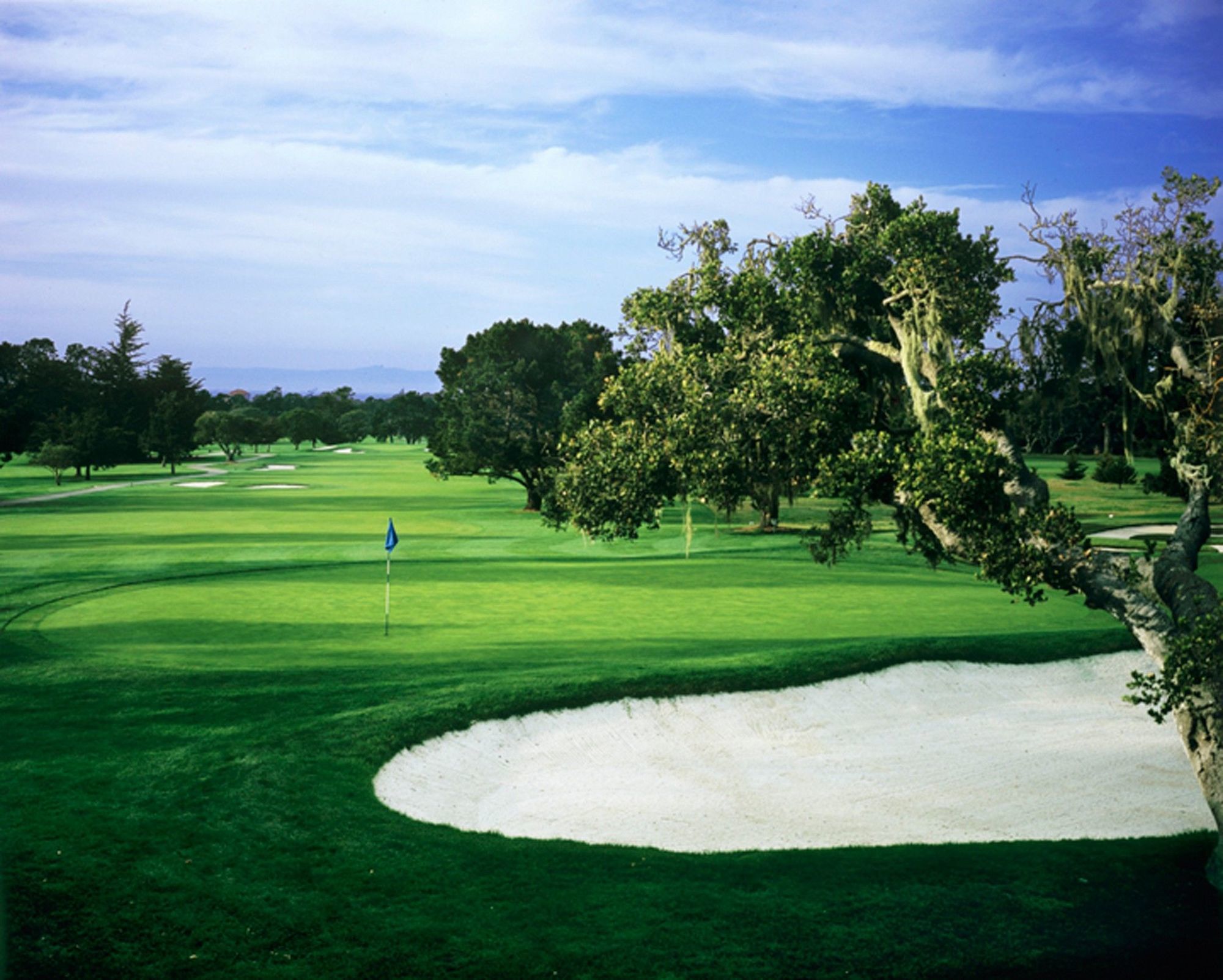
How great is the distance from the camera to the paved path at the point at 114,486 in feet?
204

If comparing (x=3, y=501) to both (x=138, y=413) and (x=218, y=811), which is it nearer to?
(x=138, y=413)

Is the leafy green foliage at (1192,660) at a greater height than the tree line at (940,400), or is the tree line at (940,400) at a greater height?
the tree line at (940,400)

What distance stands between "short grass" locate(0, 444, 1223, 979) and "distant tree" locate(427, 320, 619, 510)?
26.8 m

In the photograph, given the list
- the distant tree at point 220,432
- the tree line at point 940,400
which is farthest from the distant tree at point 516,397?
the distant tree at point 220,432

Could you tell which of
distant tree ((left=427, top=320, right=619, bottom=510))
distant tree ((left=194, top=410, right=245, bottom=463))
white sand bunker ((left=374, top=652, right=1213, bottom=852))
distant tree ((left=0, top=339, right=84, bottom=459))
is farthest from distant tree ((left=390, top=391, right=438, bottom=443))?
white sand bunker ((left=374, top=652, right=1213, bottom=852))

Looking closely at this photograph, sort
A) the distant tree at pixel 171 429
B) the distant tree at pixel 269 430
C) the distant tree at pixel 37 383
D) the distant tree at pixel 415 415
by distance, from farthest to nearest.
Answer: the distant tree at pixel 415 415, the distant tree at pixel 269 430, the distant tree at pixel 171 429, the distant tree at pixel 37 383

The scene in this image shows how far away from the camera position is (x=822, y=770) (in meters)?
14.1

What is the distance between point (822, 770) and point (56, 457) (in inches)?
3116

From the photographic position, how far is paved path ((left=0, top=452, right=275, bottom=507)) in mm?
62059

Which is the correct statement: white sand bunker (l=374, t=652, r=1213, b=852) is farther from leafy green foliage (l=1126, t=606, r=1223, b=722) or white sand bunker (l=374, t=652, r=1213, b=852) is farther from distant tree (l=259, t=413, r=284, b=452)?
distant tree (l=259, t=413, r=284, b=452)

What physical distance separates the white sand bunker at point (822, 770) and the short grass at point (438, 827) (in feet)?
1.53

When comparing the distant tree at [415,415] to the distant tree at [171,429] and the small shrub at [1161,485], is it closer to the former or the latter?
the distant tree at [171,429]

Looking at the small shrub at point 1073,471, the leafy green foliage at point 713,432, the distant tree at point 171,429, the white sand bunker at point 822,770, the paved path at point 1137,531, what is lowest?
the white sand bunker at point 822,770

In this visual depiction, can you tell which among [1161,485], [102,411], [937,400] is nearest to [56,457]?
[102,411]
